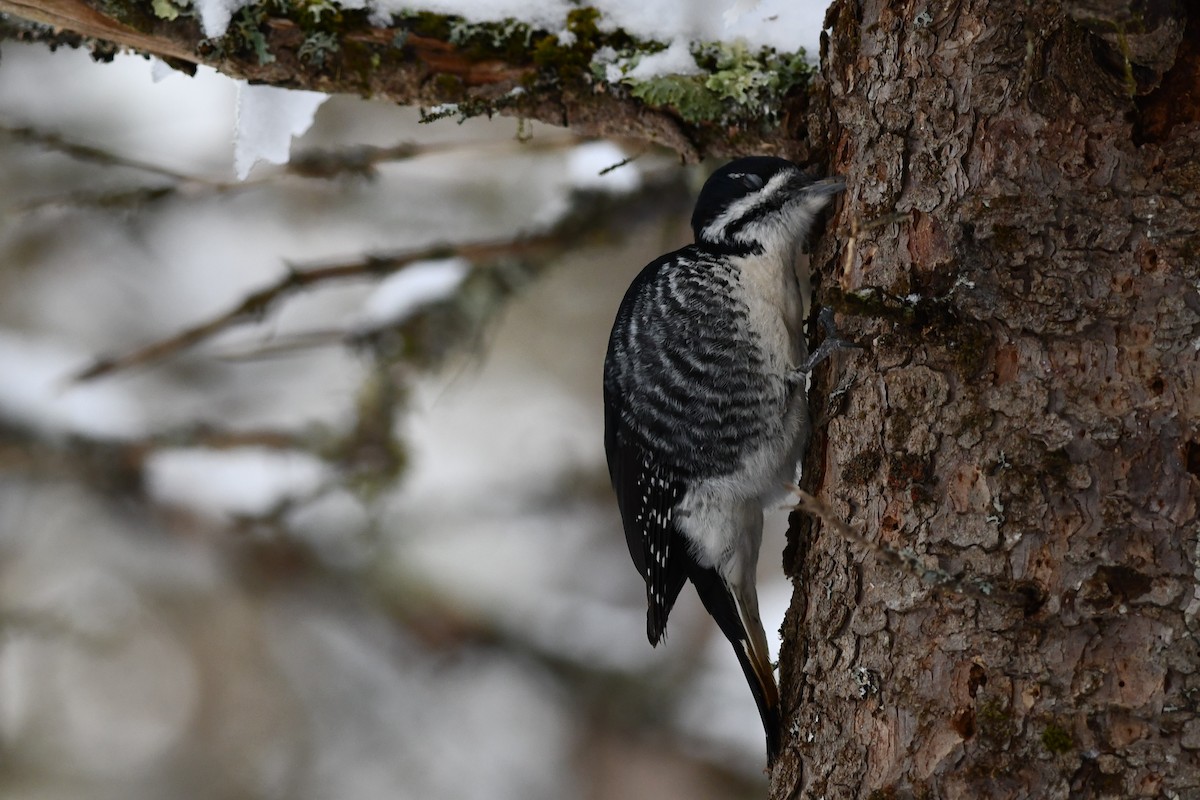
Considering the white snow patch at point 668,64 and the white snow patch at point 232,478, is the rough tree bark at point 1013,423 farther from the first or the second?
the white snow patch at point 232,478

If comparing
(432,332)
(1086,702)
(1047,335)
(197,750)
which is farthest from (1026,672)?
(197,750)

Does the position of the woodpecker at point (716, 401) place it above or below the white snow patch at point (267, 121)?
below

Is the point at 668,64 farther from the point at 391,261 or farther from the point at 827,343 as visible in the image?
the point at 391,261

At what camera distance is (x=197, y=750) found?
6.49 metres

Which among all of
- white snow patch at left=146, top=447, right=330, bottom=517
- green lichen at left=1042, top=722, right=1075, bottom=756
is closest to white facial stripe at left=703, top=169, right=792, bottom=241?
green lichen at left=1042, top=722, right=1075, bottom=756

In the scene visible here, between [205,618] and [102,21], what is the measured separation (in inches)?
180

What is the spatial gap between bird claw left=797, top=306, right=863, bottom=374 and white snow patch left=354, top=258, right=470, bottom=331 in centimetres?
197

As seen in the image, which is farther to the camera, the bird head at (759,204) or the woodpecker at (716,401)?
the woodpecker at (716,401)

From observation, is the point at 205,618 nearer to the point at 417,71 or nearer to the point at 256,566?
the point at 256,566

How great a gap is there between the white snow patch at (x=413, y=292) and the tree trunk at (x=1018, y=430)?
7.43 feet

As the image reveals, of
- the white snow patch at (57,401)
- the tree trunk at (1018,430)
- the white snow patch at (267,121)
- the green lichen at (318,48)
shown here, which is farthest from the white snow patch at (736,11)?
the white snow patch at (57,401)

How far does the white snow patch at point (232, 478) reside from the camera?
4.42 metres

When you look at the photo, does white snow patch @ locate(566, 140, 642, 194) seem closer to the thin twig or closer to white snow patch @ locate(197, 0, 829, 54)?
white snow patch @ locate(197, 0, 829, 54)

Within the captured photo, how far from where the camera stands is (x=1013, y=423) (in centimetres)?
191
